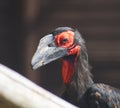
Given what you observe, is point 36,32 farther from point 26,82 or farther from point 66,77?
point 26,82

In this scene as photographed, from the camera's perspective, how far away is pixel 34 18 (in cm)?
654

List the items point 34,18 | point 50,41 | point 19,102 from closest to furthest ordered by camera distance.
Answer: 1. point 19,102
2. point 50,41
3. point 34,18

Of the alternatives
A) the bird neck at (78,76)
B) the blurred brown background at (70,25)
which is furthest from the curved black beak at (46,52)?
the blurred brown background at (70,25)

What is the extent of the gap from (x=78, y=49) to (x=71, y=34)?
0.10 m

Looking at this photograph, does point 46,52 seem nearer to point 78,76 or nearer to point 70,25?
point 78,76

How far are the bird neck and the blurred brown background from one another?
129 inches

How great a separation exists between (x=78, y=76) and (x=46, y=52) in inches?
10.1

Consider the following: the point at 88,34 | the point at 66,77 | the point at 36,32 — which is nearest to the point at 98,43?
the point at 88,34

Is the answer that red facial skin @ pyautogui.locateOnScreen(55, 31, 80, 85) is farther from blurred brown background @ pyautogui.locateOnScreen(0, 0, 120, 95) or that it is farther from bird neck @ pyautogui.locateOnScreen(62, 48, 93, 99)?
blurred brown background @ pyautogui.locateOnScreen(0, 0, 120, 95)

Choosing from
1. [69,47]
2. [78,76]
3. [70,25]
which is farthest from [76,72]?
[70,25]

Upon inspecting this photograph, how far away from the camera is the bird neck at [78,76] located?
3.21m

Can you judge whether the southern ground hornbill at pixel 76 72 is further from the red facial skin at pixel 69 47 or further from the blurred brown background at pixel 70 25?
the blurred brown background at pixel 70 25

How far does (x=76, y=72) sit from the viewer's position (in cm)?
330

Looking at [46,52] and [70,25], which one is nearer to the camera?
[46,52]
